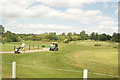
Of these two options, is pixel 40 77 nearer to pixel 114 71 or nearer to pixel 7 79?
pixel 7 79

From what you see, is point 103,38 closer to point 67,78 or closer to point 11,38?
point 11,38

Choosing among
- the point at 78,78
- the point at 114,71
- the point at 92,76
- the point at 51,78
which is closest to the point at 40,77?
the point at 51,78

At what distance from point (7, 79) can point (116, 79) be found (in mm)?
7913

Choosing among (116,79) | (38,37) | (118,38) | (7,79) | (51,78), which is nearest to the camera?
(7,79)

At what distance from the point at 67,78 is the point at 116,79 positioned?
3849 millimetres

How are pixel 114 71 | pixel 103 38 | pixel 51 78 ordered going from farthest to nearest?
1. pixel 103 38
2. pixel 114 71
3. pixel 51 78

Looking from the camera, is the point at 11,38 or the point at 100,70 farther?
the point at 11,38

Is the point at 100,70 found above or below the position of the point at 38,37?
below

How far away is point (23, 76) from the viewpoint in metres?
10.5

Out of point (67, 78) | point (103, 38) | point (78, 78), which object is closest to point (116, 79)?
point (78, 78)

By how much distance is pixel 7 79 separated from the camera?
31.4 feet

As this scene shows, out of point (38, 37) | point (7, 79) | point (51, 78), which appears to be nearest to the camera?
point (7, 79)

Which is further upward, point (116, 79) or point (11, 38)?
point (11, 38)

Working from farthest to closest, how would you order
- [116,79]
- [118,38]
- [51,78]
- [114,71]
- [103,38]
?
[103,38], [118,38], [114,71], [116,79], [51,78]
